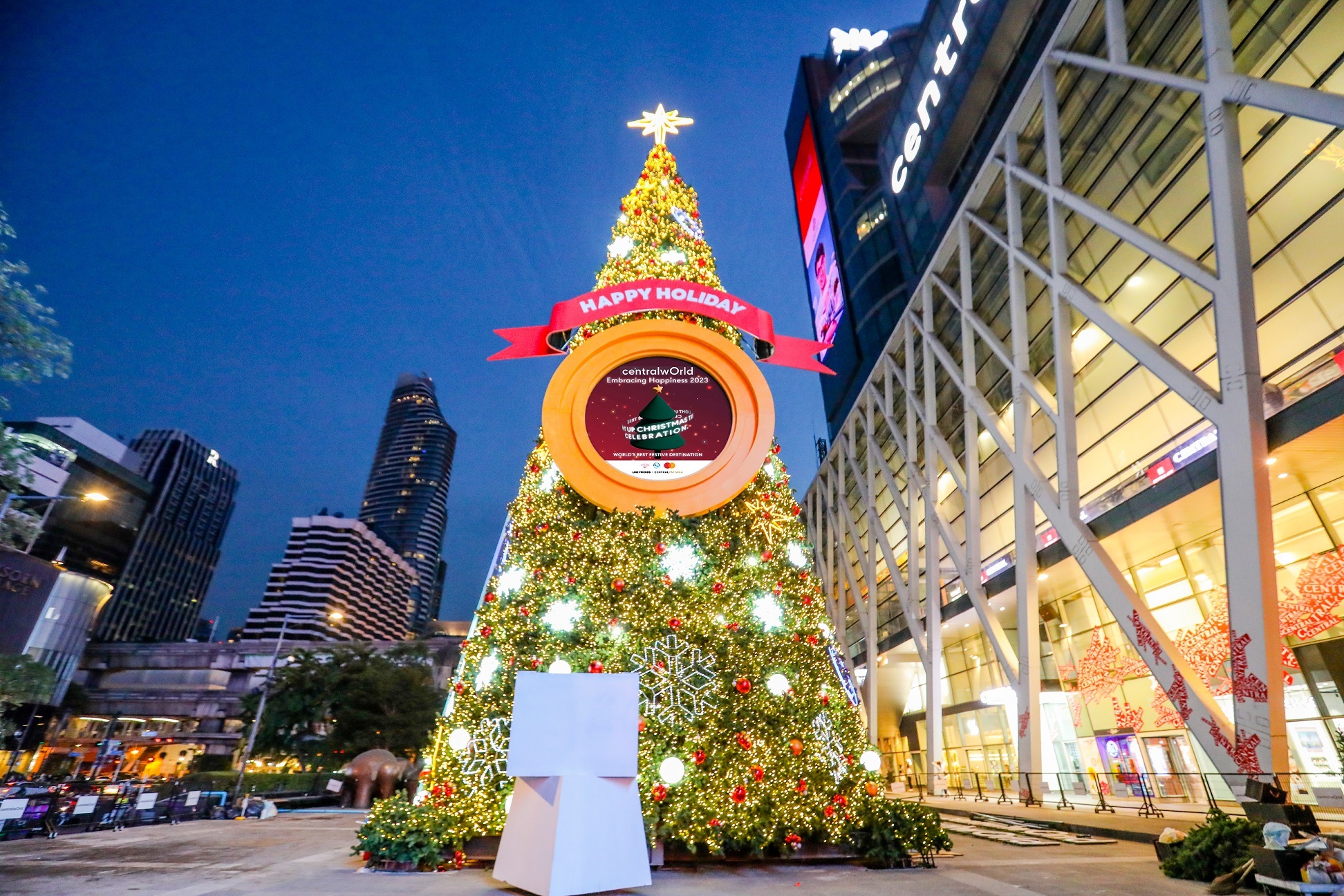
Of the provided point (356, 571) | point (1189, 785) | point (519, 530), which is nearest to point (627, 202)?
point (519, 530)

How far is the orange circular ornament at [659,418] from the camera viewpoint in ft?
32.4

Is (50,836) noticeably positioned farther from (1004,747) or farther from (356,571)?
(356,571)

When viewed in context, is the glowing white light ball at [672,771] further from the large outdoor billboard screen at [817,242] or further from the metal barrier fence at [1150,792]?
the large outdoor billboard screen at [817,242]

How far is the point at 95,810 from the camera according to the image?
13.9 m

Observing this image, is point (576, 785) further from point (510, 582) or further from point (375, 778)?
point (375, 778)

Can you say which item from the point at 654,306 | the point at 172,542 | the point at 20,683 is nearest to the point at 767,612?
the point at 654,306

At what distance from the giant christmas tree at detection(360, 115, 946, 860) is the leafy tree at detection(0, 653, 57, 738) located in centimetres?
1453

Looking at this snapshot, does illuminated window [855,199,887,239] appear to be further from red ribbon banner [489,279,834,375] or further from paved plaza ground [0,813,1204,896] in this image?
paved plaza ground [0,813,1204,896]

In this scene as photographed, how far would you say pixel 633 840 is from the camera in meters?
6.33

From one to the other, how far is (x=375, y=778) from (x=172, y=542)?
148m

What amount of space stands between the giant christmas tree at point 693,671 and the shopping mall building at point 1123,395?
27.3ft

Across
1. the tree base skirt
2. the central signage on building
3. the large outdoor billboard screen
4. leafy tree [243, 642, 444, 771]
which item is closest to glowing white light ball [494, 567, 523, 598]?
the tree base skirt

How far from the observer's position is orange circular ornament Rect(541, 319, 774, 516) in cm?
987

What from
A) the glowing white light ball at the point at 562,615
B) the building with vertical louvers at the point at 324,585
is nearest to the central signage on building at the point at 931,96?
the glowing white light ball at the point at 562,615
